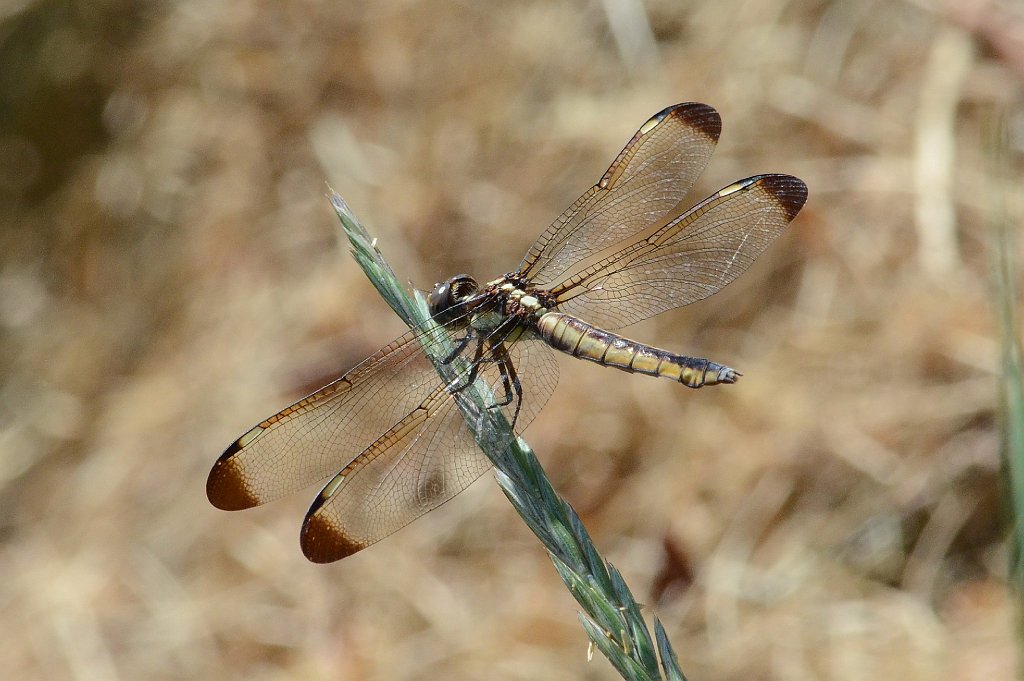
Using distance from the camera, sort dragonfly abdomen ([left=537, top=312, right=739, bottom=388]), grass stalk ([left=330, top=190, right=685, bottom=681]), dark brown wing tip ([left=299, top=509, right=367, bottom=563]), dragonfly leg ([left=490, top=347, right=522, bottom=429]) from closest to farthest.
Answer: grass stalk ([left=330, top=190, right=685, bottom=681]) → dark brown wing tip ([left=299, top=509, right=367, bottom=563]) → dragonfly leg ([left=490, top=347, right=522, bottom=429]) → dragonfly abdomen ([left=537, top=312, right=739, bottom=388])

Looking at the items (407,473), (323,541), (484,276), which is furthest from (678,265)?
(484,276)

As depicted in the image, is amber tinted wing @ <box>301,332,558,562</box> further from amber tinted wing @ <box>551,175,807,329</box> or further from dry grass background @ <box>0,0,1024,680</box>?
dry grass background @ <box>0,0,1024,680</box>

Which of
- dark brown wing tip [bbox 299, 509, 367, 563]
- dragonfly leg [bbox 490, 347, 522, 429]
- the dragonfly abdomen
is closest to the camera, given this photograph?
dark brown wing tip [bbox 299, 509, 367, 563]

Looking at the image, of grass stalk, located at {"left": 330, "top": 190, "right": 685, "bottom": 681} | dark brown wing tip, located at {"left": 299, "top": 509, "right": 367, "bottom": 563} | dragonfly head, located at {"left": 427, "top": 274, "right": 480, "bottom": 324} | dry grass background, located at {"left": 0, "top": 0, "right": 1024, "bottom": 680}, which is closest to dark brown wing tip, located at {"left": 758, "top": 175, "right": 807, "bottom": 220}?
dragonfly head, located at {"left": 427, "top": 274, "right": 480, "bottom": 324}

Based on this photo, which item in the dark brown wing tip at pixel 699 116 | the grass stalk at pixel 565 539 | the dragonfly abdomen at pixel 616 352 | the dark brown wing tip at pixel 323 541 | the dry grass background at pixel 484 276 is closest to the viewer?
the grass stalk at pixel 565 539

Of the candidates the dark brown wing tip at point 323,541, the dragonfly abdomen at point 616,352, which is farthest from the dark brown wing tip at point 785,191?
the dark brown wing tip at point 323,541

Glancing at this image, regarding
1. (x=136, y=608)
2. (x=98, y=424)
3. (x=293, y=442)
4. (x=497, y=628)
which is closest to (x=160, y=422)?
(x=98, y=424)

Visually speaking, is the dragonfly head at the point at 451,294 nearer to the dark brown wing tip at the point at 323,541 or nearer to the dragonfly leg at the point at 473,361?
the dragonfly leg at the point at 473,361
